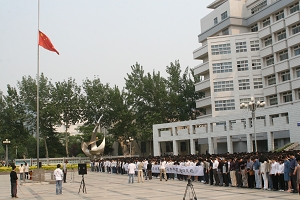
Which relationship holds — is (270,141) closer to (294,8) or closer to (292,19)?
(292,19)

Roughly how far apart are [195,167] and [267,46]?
30067 mm

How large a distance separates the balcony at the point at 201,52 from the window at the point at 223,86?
492 cm

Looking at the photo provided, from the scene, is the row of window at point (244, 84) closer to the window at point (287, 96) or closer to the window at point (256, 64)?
the window at point (256, 64)

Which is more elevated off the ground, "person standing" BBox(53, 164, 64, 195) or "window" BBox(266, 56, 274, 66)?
"window" BBox(266, 56, 274, 66)

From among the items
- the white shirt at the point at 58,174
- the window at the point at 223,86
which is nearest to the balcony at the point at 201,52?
the window at the point at 223,86

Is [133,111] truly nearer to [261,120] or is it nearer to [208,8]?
[208,8]

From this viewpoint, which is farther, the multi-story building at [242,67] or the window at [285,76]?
the window at [285,76]

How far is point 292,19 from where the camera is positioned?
144 feet

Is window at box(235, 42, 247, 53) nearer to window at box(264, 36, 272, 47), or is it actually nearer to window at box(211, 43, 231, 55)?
window at box(211, 43, 231, 55)

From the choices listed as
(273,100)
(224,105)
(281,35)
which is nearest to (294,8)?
(281,35)

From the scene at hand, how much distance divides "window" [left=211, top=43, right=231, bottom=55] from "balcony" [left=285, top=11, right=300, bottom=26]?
27.5 ft

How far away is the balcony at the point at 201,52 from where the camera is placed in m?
53.0

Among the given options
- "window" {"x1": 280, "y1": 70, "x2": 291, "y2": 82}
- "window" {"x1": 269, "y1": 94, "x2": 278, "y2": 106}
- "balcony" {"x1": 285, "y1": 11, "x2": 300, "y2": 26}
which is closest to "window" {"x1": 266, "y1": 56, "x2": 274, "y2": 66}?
"window" {"x1": 280, "y1": 70, "x2": 291, "y2": 82}

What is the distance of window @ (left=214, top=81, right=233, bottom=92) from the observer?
5038cm
